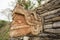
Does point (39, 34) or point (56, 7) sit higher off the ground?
point (56, 7)

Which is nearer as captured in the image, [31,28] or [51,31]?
[51,31]

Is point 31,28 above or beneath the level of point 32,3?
beneath

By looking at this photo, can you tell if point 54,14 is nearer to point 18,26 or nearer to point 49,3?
point 49,3

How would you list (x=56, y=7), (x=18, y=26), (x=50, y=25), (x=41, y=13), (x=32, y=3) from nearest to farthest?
(x=56, y=7)
(x=50, y=25)
(x=18, y=26)
(x=41, y=13)
(x=32, y=3)

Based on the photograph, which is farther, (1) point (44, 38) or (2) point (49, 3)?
(1) point (44, 38)

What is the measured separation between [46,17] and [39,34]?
72 centimetres

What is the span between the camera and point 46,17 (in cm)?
550

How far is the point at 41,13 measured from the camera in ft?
19.2

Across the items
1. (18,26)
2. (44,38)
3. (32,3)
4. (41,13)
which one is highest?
(32,3)

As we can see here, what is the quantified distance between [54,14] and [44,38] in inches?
43.1

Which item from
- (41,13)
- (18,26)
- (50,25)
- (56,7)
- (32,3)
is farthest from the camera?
(32,3)

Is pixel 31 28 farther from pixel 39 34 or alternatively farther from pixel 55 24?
pixel 55 24

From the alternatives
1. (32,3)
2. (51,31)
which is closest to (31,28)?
(51,31)

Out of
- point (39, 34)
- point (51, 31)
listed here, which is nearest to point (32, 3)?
point (39, 34)
